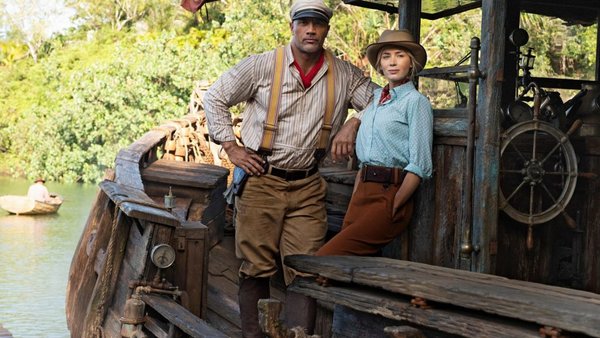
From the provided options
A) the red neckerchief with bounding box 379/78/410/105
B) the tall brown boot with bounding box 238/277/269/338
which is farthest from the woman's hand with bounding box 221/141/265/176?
the red neckerchief with bounding box 379/78/410/105

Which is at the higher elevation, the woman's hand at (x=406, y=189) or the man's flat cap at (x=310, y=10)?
the man's flat cap at (x=310, y=10)

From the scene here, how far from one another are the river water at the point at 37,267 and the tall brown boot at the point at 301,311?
11.3m

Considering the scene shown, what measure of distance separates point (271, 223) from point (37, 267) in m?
16.4

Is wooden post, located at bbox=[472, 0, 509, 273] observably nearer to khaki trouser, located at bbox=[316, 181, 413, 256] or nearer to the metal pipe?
the metal pipe

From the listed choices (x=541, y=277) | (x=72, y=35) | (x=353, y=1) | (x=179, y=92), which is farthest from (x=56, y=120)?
(x=541, y=277)

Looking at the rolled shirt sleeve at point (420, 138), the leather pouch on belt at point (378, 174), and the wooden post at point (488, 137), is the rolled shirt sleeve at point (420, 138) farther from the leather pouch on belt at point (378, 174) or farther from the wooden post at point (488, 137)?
the wooden post at point (488, 137)

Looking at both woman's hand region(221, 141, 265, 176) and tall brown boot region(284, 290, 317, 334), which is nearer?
tall brown boot region(284, 290, 317, 334)

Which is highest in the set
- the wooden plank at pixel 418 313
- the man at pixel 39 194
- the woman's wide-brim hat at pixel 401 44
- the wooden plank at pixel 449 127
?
the woman's wide-brim hat at pixel 401 44

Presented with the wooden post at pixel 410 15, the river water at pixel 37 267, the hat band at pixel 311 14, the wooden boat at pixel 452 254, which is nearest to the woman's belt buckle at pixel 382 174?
the wooden boat at pixel 452 254

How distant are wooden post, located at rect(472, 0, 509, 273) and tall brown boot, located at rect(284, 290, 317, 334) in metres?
0.71

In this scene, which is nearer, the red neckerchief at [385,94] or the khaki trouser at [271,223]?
the red neckerchief at [385,94]

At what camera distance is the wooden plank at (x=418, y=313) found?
10.9ft

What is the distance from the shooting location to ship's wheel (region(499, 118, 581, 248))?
4875mm

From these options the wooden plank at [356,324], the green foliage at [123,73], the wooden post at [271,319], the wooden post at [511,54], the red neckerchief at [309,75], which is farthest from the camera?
the green foliage at [123,73]
